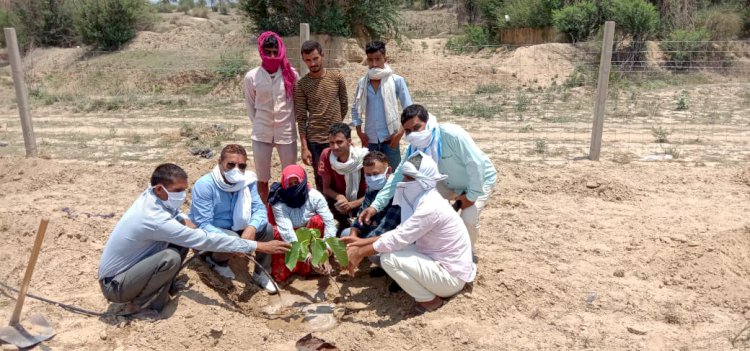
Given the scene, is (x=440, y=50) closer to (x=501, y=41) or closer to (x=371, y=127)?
(x=501, y=41)

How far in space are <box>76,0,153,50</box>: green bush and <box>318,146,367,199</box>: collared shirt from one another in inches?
A: 828

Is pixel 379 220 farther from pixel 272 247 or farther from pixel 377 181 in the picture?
pixel 272 247

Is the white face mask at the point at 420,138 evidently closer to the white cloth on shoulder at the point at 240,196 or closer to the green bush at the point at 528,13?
the white cloth on shoulder at the point at 240,196

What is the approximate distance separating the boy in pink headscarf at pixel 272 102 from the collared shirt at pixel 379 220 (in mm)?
1102

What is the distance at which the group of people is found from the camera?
358 cm

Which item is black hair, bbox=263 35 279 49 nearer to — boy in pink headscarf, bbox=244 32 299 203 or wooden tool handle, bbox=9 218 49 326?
boy in pink headscarf, bbox=244 32 299 203

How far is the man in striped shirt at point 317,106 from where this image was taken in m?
4.91

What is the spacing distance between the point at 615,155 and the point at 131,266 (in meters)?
6.45

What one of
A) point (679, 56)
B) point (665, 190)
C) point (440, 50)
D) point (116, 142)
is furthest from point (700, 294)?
point (440, 50)

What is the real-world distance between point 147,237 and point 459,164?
220 cm

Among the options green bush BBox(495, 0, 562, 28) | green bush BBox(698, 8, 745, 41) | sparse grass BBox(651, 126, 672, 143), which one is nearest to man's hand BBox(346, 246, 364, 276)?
sparse grass BBox(651, 126, 672, 143)

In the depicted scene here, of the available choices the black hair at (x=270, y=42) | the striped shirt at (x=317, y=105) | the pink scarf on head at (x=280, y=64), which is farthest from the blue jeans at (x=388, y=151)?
the black hair at (x=270, y=42)

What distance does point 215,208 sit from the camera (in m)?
4.20

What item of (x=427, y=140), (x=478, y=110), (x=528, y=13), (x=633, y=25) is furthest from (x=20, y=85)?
(x=528, y=13)
